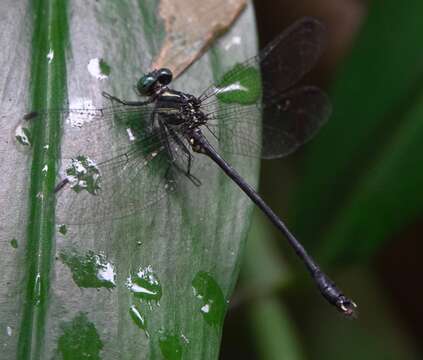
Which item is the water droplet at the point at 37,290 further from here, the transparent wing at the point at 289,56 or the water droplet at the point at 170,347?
the transparent wing at the point at 289,56

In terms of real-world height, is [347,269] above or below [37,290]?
above

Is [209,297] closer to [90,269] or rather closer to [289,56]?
[90,269]

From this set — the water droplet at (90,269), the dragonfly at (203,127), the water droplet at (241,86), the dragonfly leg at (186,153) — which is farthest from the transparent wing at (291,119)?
the water droplet at (90,269)

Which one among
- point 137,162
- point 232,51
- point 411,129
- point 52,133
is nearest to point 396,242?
point 411,129

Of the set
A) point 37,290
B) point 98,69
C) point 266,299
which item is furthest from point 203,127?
point 266,299

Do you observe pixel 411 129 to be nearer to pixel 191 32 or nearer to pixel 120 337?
pixel 191 32

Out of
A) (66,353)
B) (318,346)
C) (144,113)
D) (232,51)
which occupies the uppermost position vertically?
(232,51)
